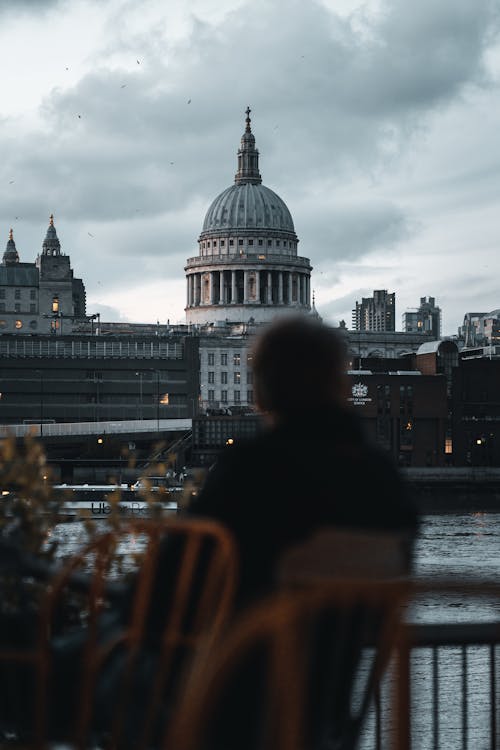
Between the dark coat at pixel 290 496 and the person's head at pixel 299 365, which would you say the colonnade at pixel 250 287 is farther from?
the dark coat at pixel 290 496

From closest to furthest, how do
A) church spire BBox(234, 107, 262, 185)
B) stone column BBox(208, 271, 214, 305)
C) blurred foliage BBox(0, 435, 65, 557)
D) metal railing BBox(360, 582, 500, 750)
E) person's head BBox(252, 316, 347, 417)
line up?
person's head BBox(252, 316, 347, 417), metal railing BBox(360, 582, 500, 750), blurred foliage BBox(0, 435, 65, 557), stone column BBox(208, 271, 214, 305), church spire BBox(234, 107, 262, 185)

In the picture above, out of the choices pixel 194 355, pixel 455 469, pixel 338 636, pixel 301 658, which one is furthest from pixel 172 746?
pixel 194 355

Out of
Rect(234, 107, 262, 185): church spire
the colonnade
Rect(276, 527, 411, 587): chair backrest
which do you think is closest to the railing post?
Rect(276, 527, 411, 587): chair backrest

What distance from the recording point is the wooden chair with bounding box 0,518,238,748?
319cm

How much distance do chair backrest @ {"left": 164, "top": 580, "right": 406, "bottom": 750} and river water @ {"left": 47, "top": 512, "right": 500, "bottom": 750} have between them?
780 millimetres

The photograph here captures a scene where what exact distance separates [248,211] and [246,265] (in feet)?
29.5

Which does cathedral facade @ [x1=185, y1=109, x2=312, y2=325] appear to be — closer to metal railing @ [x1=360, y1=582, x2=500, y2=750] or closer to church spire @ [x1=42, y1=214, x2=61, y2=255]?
church spire @ [x1=42, y1=214, x2=61, y2=255]

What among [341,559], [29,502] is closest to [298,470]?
[341,559]

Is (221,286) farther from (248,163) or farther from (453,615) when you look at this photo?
(453,615)

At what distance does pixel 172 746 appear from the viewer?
8.46 feet

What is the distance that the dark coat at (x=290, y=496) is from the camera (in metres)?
3.29

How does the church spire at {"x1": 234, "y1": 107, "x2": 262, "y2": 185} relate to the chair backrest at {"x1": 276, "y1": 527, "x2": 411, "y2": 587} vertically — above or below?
above

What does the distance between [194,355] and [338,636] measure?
125720mm

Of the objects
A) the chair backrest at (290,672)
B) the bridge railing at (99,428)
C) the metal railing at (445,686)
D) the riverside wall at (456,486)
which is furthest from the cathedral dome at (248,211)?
the chair backrest at (290,672)
